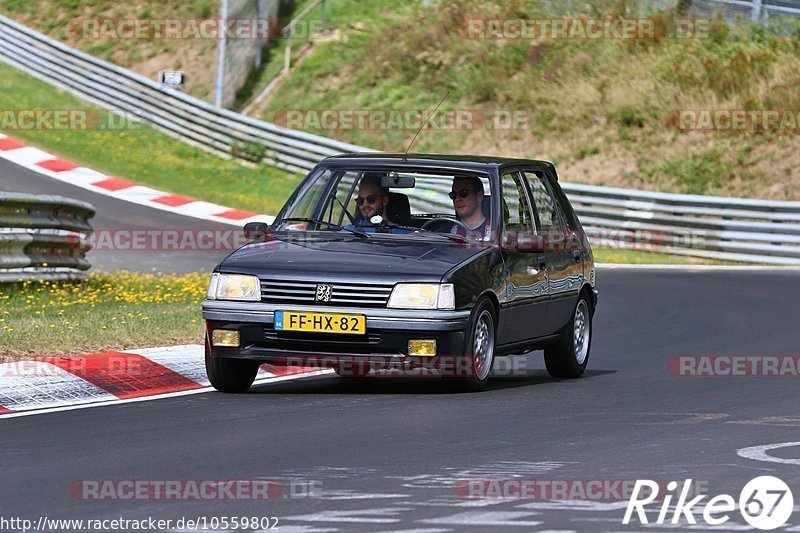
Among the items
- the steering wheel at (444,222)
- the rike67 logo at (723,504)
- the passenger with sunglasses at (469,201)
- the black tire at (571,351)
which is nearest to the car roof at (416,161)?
the passenger with sunglasses at (469,201)

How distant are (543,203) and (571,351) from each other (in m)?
1.13

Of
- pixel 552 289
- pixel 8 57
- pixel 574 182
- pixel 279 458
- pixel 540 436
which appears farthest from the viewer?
pixel 8 57

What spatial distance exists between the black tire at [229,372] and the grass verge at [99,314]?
1195 millimetres

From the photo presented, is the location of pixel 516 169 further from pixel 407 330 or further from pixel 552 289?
pixel 407 330

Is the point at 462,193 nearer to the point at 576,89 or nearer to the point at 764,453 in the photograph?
the point at 764,453

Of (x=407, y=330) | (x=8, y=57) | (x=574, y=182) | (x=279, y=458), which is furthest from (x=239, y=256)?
(x=8, y=57)

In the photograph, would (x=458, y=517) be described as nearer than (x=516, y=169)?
Yes

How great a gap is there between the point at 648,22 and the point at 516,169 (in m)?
25.4

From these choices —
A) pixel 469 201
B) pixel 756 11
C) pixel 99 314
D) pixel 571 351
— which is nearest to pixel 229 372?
pixel 469 201

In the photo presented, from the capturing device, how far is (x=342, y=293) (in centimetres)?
991

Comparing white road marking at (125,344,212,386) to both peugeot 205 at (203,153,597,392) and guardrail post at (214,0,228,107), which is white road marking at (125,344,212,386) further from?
guardrail post at (214,0,228,107)

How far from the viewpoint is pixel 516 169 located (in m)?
11.7

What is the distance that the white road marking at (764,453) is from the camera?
25.0ft

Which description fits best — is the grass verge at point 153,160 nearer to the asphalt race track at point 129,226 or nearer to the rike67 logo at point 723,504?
the asphalt race track at point 129,226
